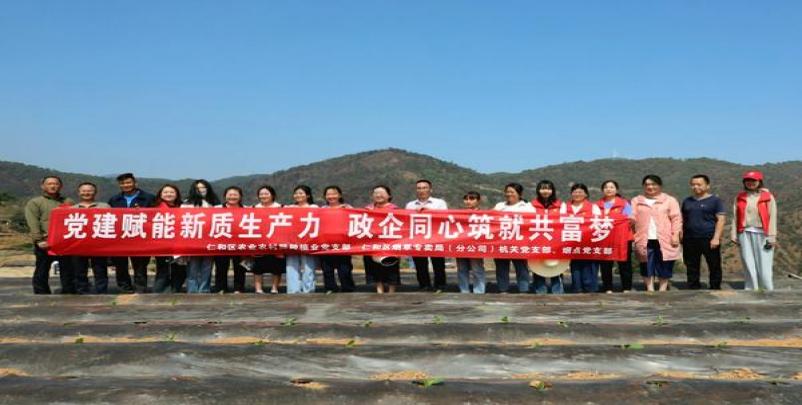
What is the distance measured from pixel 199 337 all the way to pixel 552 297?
4.43m

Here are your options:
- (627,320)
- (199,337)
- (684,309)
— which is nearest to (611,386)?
(627,320)

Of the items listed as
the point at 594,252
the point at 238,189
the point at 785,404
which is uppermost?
the point at 238,189

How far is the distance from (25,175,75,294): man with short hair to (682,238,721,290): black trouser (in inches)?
353

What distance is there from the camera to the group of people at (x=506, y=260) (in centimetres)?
822

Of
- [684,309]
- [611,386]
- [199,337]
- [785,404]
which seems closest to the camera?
[785,404]

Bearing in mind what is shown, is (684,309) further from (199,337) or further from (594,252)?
(199,337)

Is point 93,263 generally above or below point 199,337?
above

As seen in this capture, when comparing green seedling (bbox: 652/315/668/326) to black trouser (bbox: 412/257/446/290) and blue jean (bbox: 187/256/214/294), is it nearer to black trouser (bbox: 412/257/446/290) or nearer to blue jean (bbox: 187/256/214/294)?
black trouser (bbox: 412/257/446/290)

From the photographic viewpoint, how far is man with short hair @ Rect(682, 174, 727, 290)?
26.8 ft

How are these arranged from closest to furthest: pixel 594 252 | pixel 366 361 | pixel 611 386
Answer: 1. pixel 611 386
2. pixel 366 361
3. pixel 594 252

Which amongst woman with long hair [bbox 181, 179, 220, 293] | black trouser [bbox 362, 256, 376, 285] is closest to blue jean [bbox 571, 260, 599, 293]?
black trouser [bbox 362, 256, 376, 285]

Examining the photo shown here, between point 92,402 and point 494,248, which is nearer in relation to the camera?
point 92,402

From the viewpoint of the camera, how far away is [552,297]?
7824 millimetres

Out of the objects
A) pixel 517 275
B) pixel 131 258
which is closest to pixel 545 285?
pixel 517 275
